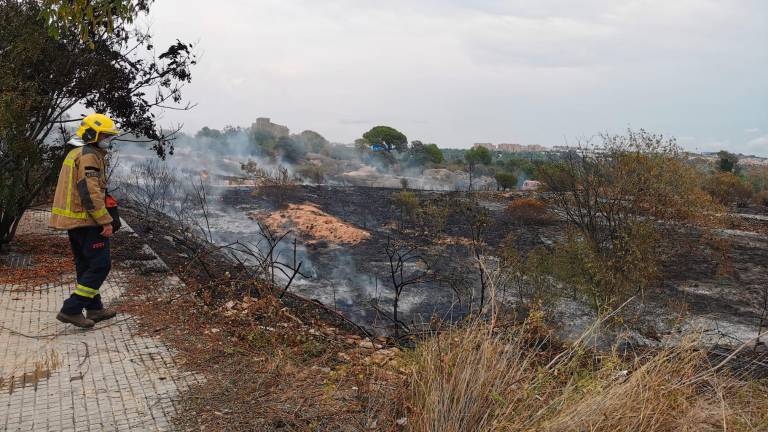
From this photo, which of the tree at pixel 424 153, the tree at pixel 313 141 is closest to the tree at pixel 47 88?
the tree at pixel 424 153

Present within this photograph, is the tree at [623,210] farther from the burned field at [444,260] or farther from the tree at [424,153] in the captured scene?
the tree at [424,153]

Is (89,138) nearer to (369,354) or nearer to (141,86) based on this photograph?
(369,354)

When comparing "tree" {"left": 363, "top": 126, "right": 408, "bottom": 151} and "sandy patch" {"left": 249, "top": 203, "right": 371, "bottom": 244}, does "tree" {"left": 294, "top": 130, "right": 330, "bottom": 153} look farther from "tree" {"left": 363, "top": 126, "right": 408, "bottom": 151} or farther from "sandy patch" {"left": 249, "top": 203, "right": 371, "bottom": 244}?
"sandy patch" {"left": 249, "top": 203, "right": 371, "bottom": 244}

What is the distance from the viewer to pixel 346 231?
1961cm

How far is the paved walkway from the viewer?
3.26 m

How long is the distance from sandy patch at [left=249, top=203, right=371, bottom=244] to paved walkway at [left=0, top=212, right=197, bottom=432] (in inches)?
506

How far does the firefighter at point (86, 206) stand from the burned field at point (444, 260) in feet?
9.87

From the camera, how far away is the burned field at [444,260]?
1138 cm

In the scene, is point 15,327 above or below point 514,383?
below

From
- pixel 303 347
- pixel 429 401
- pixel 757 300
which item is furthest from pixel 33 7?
pixel 757 300

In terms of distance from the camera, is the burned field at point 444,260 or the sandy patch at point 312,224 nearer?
the burned field at point 444,260

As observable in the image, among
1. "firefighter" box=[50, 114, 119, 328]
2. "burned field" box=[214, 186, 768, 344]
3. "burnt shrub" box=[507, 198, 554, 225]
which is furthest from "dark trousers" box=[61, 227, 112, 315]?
"burnt shrub" box=[507, 198, 554, 225]

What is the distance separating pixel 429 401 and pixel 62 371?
2.80 meters

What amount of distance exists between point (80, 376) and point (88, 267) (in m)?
1.32
